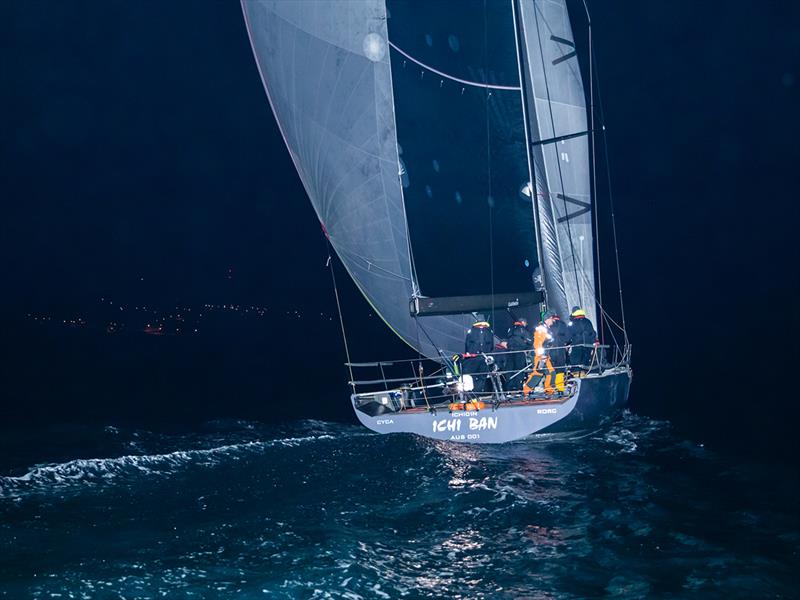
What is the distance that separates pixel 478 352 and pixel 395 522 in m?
6.07

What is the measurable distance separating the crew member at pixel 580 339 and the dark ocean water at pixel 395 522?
1.74 metres

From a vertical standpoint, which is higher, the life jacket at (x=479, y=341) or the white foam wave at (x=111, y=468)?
the life jacket at (x=479, y=341)

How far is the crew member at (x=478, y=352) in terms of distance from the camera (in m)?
14.2

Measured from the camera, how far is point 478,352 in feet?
47.2

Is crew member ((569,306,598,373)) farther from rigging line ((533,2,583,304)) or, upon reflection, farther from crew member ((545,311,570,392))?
rigging line ((533,2,583,304))

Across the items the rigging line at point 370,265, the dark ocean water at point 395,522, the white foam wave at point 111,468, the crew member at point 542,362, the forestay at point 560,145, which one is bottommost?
the dark ocean water at point 395,522

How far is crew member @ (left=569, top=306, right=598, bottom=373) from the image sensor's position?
47.4ft

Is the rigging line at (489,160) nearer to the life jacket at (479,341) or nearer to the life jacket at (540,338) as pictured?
the life jacket at (479,341)

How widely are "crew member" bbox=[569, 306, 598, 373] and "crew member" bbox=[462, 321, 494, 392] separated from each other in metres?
1.60

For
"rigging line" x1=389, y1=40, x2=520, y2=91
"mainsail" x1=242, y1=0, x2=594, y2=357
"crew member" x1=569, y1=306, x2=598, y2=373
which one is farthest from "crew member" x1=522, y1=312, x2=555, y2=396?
"rigging line" x1=389, y1=40, x2=520, y2=91

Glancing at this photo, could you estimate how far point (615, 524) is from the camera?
28.8ft

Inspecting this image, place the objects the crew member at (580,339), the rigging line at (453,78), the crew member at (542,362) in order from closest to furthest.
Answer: the crew member at (542,362)
the crew member at (580,339)
the rigging line at (453,78)

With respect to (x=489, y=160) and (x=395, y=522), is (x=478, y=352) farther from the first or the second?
(x=395, y=522)

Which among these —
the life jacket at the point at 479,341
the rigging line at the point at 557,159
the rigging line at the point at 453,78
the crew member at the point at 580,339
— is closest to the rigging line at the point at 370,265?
the life jacket at the point at 479,341
